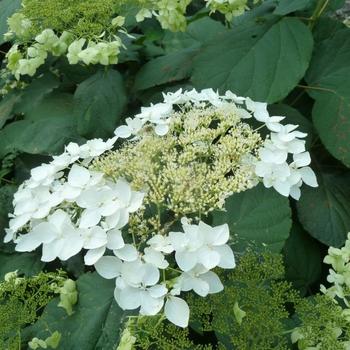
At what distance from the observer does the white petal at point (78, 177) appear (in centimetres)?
101

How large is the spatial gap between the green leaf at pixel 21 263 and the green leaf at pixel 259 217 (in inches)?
18.3

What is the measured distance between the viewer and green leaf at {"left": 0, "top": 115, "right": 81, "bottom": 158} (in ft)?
5.65

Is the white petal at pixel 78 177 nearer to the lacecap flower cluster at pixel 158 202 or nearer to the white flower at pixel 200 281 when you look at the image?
the lacecap flower cluster at pixel 158 202

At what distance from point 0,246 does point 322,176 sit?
0.88m

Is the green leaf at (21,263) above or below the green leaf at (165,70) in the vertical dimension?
below

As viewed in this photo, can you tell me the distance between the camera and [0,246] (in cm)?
152

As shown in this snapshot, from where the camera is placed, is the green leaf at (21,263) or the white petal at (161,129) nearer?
the white petal at (161,129)

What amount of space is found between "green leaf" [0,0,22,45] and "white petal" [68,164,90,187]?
1.20 metres

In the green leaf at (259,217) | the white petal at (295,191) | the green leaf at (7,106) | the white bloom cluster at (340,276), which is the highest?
the white petal at (295,191)

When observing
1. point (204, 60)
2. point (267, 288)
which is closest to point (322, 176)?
point (204, 60)

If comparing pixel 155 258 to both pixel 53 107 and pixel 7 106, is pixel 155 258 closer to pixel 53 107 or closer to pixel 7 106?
pixel 53 107

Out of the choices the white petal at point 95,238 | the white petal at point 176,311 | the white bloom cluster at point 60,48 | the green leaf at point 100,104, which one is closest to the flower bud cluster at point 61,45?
the white bloom cluster at point 60,48

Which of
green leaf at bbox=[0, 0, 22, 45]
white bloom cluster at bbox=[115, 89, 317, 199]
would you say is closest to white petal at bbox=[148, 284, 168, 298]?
white bloom cluster at bbox=[115, 89, 317, 199]

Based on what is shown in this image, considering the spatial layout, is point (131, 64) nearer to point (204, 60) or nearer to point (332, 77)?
point (204, 60)
